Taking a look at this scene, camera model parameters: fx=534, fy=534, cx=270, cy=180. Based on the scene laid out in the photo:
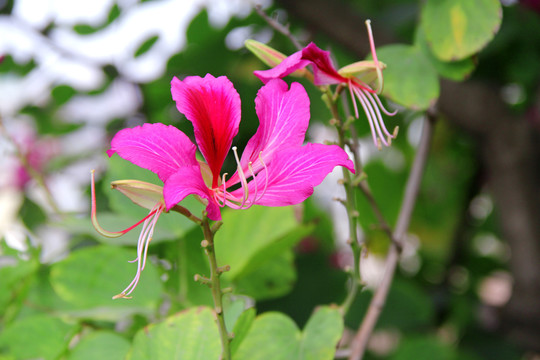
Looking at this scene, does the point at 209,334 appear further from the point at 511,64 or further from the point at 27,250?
the point at 511,64

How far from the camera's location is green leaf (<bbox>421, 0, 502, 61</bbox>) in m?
0.38

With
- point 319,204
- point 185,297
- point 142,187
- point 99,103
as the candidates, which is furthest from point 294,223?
point 319,204

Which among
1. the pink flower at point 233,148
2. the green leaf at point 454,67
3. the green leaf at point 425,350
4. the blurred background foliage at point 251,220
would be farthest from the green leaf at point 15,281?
the green leaf at point 425,350

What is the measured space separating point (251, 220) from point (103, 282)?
0.13 metres

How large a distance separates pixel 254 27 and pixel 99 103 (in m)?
0.27

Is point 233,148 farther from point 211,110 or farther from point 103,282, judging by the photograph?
point 103,282

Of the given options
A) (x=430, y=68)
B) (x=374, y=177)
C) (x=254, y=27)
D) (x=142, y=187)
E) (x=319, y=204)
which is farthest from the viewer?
(x=319, y=204)

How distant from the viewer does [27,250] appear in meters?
0.45

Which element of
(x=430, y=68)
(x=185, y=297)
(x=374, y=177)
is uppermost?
(x=430, y=68)

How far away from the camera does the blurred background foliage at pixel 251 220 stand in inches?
16.1

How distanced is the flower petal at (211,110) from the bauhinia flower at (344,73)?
2 centimetres

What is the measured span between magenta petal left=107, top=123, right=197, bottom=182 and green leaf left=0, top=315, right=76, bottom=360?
20 cm

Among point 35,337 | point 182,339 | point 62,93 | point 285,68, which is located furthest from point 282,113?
point 62,93

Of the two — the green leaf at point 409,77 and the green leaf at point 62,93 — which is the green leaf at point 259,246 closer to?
the green leaf at point 409,77
